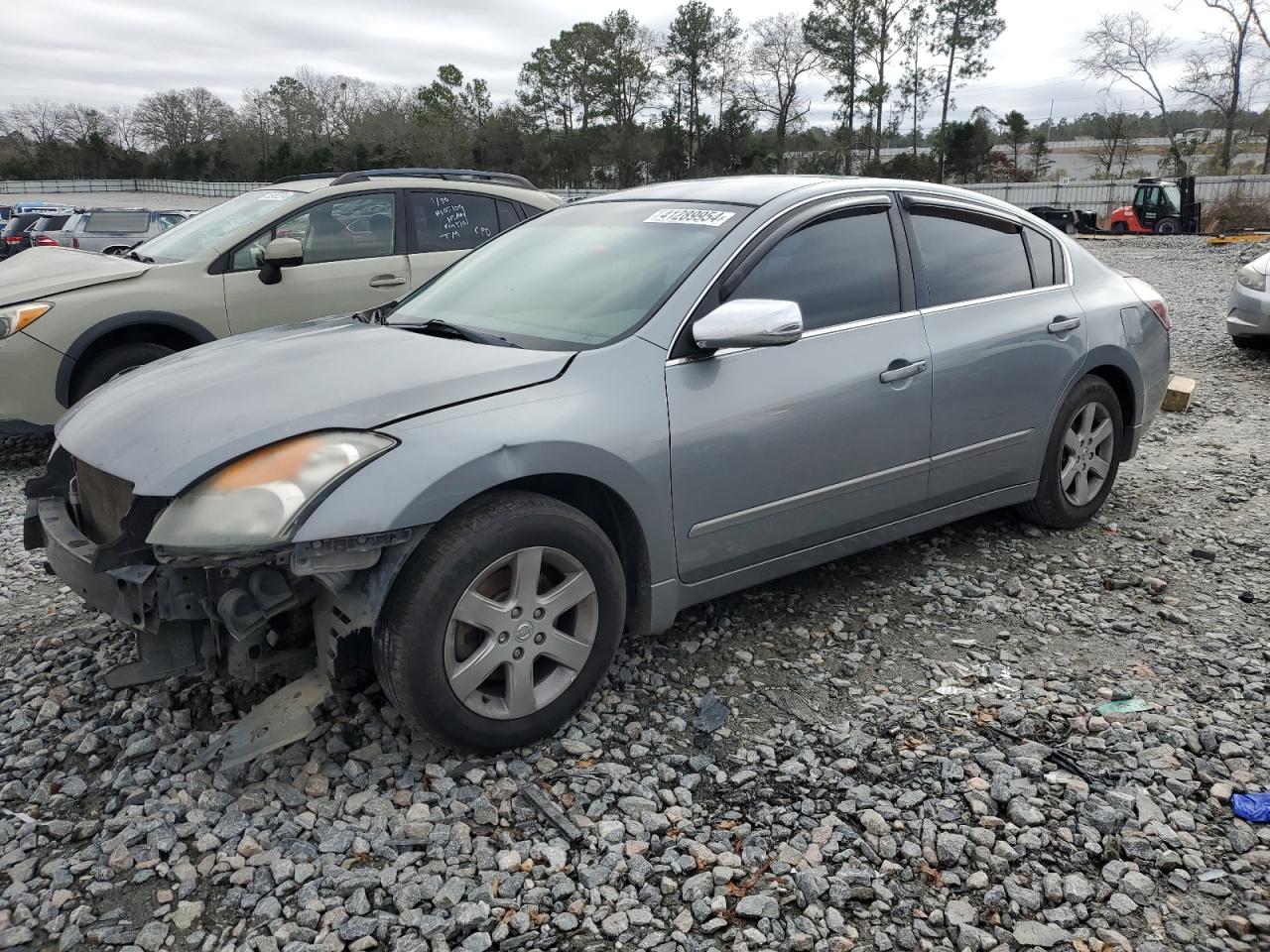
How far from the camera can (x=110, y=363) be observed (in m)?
6.05

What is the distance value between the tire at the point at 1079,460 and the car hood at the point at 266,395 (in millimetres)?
2682

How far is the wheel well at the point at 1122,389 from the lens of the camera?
472 cm

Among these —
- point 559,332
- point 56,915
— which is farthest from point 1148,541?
point 56,915

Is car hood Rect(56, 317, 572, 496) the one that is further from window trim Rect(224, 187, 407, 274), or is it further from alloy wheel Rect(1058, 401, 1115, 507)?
window trim Rect(224, 187, 407, 274)

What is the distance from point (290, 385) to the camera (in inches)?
114

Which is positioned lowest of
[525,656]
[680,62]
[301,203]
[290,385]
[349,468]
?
[525,656]

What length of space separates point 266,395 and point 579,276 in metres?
1.26

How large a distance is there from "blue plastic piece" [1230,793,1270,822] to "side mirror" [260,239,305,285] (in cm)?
566

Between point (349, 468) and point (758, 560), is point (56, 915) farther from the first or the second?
point (758, 560)

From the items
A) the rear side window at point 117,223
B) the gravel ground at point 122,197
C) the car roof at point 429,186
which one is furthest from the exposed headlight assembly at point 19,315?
the gravel ground at point 122,197

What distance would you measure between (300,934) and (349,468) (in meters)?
1.14

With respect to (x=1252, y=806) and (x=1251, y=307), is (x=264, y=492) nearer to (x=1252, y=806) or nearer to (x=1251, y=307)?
(x=1252, y=806)

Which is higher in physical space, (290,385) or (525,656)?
(290,385)

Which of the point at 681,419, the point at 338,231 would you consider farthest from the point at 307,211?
the point at 681,419
